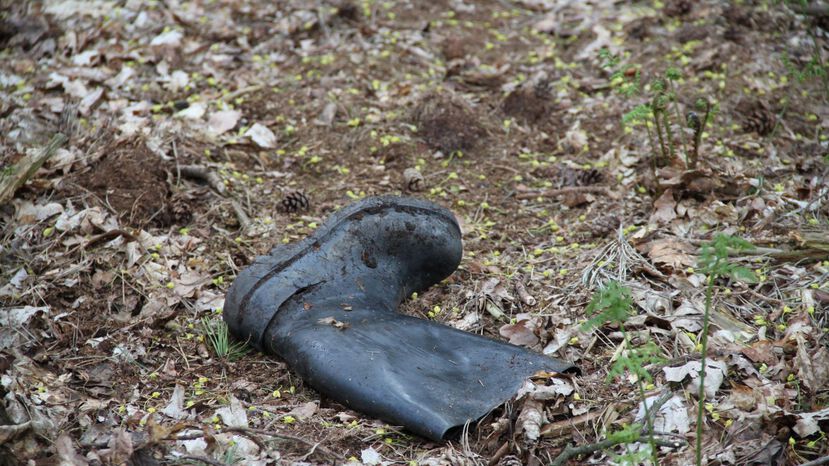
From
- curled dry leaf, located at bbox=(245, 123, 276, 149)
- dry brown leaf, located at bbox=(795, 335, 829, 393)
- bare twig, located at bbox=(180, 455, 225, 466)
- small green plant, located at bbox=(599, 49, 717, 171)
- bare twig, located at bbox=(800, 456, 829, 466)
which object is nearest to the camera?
bare twig, located at bbox=(800, 456, 829, 466)

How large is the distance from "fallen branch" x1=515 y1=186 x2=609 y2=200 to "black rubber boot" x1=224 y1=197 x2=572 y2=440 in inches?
34.2

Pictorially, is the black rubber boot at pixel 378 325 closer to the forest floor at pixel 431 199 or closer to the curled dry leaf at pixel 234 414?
the forest floor at pixel 431 199

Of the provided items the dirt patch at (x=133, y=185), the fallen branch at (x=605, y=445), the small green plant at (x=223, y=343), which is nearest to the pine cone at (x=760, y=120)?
the fallen branch at (x=605, y=445)

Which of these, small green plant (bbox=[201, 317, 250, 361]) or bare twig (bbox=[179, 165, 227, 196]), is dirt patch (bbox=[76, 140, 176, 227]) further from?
small green plant (bbox=[201, 317, 250, 361])

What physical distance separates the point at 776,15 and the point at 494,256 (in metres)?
3.30

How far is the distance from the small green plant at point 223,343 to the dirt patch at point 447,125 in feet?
6.04

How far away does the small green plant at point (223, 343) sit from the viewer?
3.01m

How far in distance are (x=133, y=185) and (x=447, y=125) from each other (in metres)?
1.77

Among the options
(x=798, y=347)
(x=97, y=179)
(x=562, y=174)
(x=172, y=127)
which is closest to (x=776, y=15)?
(x=562, y=174)

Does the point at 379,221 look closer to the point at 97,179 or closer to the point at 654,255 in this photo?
the point at 654,255

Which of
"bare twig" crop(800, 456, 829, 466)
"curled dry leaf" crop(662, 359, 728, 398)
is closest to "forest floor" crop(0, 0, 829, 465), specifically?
"curled dry leaf" crop(662, 359, 728, 398)

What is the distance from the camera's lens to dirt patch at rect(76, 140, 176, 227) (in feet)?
12.2

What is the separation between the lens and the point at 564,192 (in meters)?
4.07

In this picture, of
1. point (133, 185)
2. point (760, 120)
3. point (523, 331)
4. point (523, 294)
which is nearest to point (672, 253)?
point (523, 294)
